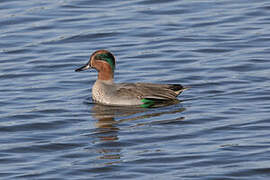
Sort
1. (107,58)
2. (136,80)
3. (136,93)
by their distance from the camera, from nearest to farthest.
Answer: (136,93)
(107,58)
(136,80)

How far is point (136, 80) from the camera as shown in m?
14.8

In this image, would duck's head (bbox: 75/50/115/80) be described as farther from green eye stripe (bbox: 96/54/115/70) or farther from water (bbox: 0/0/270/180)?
water (bbox: 0/0/270/180)

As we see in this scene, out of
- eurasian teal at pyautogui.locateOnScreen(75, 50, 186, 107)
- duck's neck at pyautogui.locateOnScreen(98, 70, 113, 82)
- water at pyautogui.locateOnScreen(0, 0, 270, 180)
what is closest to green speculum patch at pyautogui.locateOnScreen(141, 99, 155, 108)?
eurasian teal at pyautogui.locateOnScreen(75, 50, 186, 107)

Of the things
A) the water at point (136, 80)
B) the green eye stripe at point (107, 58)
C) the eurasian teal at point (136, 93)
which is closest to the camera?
the water at point (136, 80)

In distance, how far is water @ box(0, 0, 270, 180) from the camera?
9.80 m

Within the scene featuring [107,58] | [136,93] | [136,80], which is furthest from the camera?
Answer: [136,80]

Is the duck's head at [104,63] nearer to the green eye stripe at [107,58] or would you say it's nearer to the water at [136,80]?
the green eye stripe at [107,58]

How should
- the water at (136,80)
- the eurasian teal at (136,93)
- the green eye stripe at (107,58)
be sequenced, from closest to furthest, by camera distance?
1. the water at (136,80)
2. the eurasian teal at (136,93)
3. the green eye stripe at (107,58)

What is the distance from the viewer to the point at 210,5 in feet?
67.5

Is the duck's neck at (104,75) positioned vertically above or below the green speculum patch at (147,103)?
above

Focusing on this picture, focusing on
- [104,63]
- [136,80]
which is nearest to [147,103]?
[104,63]

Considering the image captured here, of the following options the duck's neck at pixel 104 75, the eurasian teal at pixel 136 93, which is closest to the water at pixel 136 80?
the eurasian teal at pixel 136 93

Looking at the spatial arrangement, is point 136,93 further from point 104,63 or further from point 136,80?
point 136,80

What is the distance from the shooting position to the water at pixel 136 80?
980 cm
